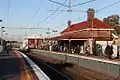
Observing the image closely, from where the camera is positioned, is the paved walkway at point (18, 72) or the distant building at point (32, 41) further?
the distant building at point (32, 41)

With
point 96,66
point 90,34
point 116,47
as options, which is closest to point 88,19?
point 90,34

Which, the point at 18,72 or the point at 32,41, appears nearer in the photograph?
the point at 18,72

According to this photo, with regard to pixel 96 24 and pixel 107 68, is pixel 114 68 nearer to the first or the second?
pixel 107 68

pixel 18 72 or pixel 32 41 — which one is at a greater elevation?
pixel 32 41

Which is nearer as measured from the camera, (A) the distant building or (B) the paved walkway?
(B) the paved walkway

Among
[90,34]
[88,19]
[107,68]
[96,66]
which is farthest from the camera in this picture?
[88,19]

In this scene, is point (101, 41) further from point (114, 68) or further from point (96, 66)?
point (114, 68)

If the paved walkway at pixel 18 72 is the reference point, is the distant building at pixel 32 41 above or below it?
above

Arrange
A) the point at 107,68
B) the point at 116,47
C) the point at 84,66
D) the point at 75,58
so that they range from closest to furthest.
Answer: the point at 107,68, the point at 84,66, the point at 75,58, the point at 116,47

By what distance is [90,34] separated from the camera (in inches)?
3130

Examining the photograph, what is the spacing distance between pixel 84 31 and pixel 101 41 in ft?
47.5

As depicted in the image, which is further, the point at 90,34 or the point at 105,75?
the point at 90,34

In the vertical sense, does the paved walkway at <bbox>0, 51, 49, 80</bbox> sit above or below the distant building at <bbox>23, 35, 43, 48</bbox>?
below

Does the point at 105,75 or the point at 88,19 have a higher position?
the point at 88,19
